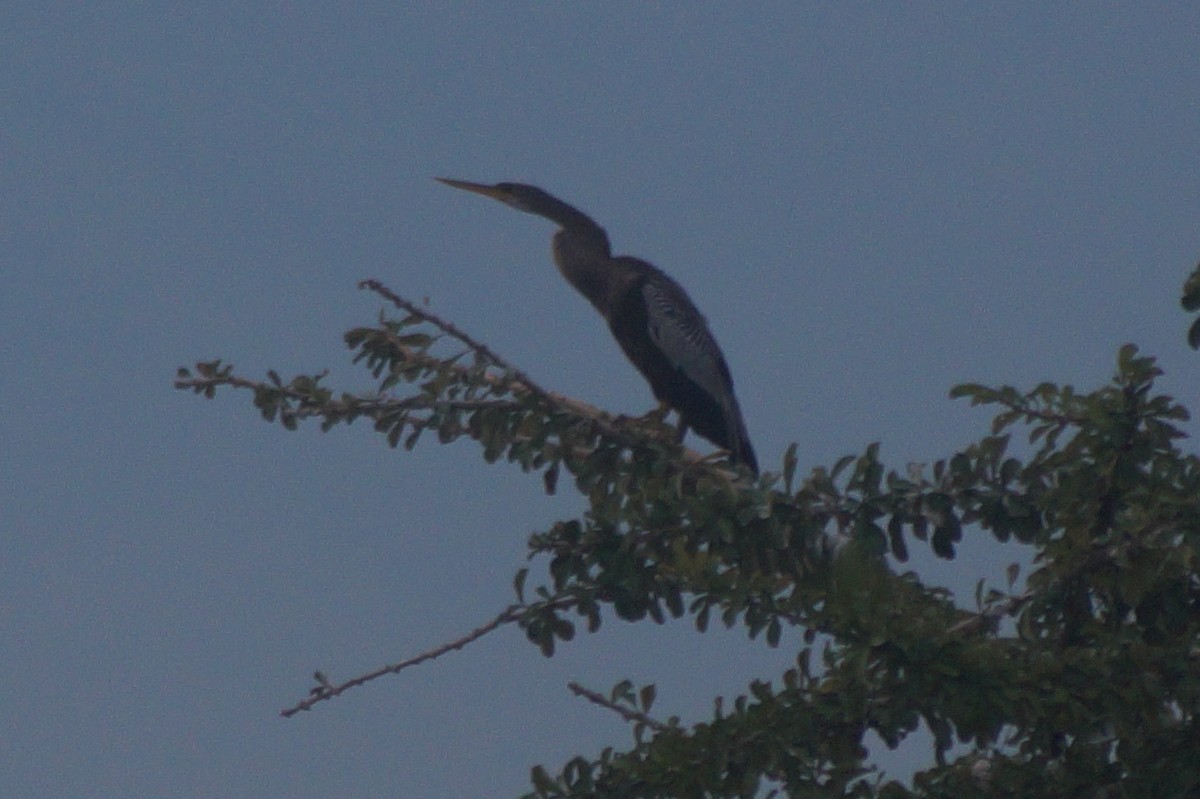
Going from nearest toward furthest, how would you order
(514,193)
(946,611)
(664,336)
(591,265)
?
(946,611), (664,336), (591,265), (514,193)

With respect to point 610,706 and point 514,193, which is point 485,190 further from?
point 610,706

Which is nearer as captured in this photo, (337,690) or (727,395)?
(337,690)

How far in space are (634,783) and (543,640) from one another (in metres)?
0.73

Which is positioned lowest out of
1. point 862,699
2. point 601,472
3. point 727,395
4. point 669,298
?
point 862,699

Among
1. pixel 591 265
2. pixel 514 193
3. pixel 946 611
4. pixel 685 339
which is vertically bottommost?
pixel 946 611

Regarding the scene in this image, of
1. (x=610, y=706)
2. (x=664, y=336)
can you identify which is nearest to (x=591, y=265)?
(x=664, y=336)

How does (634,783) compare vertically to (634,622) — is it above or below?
below

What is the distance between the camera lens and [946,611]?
13.8ft

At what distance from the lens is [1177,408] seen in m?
3.99

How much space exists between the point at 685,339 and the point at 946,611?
177 inches

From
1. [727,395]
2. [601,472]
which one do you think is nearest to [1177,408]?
[601,472]

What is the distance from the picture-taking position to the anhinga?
848 cm

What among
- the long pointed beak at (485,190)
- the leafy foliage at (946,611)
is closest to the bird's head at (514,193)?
the long pointed beak at (485,190)

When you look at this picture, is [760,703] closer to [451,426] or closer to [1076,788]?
[1076,788]
